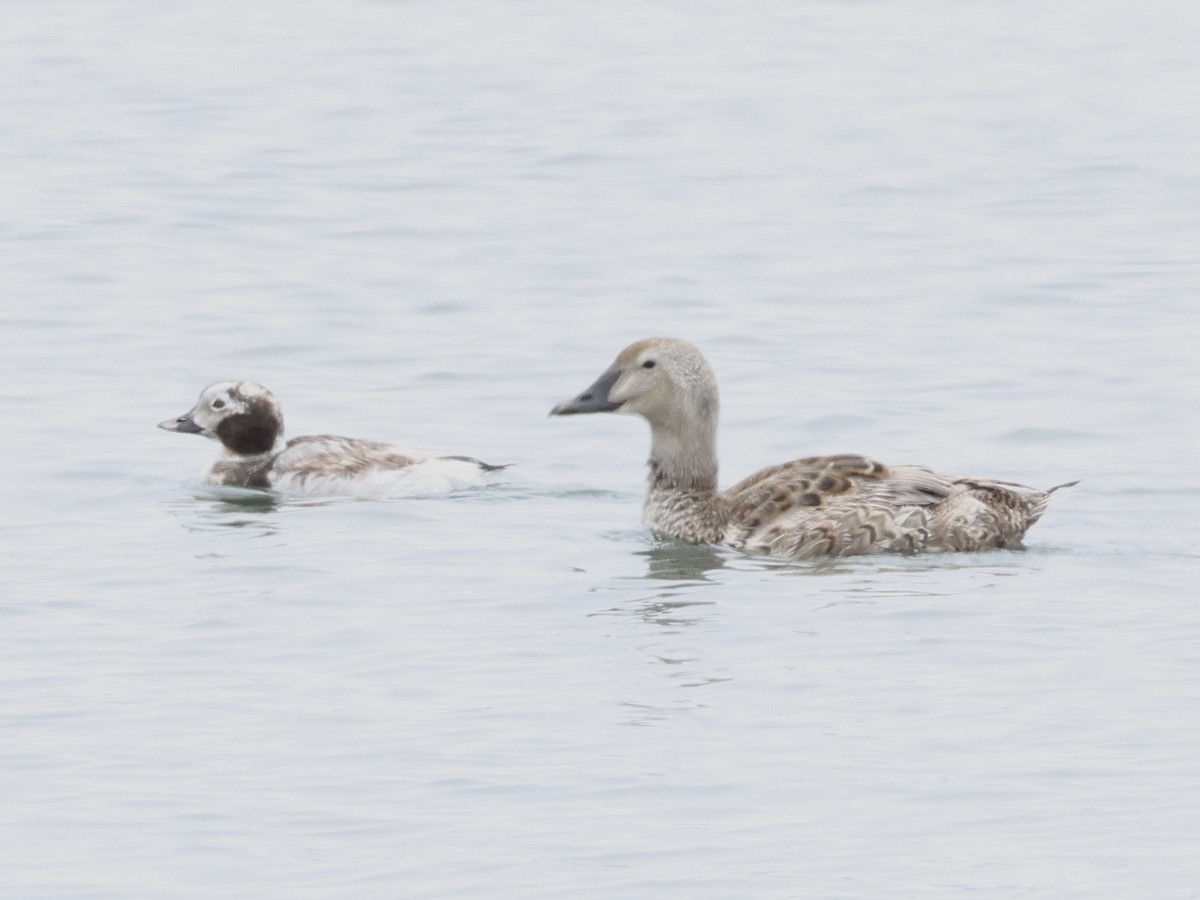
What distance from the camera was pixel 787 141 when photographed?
31766 millimetres

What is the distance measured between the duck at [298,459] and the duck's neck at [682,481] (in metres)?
1.28

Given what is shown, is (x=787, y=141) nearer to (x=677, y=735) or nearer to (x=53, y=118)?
(x=53, y=118)

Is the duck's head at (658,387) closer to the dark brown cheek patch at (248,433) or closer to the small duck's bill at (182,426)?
the dark brown cheek patch at (248,433)

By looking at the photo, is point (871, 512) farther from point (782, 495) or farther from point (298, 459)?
point (298, 459)

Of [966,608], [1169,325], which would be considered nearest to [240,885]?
[966,608]

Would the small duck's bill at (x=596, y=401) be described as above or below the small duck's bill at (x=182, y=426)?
above

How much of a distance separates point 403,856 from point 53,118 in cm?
2673

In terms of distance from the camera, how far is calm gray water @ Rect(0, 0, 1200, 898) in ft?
30.1

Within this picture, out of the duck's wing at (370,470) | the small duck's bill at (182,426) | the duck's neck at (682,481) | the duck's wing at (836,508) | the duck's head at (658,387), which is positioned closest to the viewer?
the duck's wing at (836,508)

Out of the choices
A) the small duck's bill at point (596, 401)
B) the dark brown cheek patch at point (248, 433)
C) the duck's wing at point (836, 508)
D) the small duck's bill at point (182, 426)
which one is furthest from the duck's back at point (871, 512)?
the small duck's bill at point (182, 426)

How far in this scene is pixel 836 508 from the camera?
45.1 ft

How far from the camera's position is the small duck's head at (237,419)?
54.3ft

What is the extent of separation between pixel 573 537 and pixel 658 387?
0.93 meters

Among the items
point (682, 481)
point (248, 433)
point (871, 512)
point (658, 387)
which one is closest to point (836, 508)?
point (871, 512)
